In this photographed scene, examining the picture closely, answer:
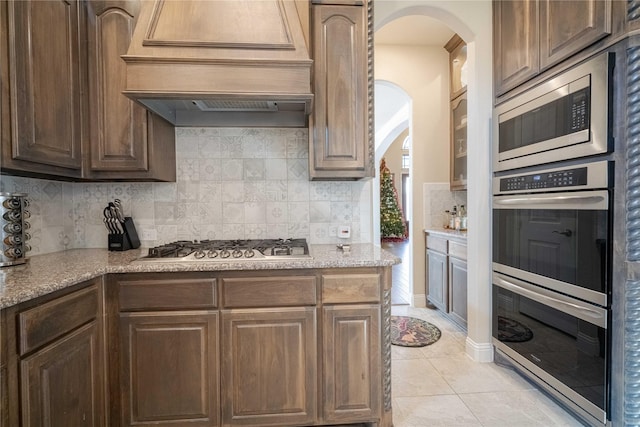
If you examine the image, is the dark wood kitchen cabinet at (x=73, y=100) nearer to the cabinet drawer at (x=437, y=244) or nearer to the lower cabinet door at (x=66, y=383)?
the lower cabinet door at (x=66, y=383)

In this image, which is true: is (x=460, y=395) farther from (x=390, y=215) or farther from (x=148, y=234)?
(x=390, y=215)

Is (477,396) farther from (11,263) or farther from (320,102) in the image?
(11,263)

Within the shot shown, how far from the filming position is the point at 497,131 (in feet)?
7.77

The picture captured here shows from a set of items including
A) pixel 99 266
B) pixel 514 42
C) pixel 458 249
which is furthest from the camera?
pixel 458 249

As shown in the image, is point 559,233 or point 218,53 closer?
point 218,53

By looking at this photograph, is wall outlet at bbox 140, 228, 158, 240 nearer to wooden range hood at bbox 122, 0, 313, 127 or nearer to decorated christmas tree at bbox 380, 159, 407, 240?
wooden range hood at bbox 122, 0, 313, 127

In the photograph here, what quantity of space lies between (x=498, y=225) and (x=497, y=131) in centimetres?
69

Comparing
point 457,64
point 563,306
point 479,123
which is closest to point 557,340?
point 563,306

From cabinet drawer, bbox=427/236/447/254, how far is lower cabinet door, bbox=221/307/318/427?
82.4 inches

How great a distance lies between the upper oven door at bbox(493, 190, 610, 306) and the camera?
1.59 metres

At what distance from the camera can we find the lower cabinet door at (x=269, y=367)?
167cm

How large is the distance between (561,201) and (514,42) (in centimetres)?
118

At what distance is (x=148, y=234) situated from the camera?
2.25 m

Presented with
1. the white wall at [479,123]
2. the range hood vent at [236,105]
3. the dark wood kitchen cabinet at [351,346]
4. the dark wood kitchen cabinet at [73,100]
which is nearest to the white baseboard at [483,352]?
the white wall at [479,123]
